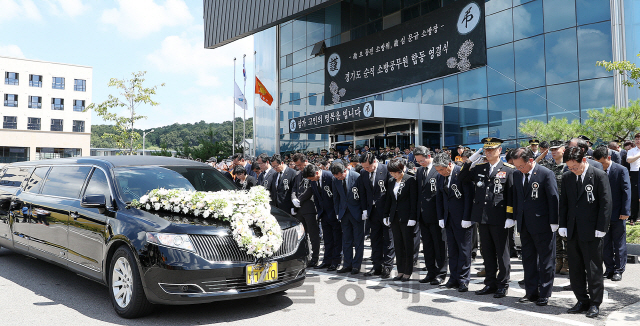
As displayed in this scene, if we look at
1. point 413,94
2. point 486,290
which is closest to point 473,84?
point 413,94

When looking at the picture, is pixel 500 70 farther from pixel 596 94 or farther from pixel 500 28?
pixel 596 94

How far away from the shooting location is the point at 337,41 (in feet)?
91.4

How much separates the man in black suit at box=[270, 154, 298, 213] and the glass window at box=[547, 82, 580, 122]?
50.3 feet

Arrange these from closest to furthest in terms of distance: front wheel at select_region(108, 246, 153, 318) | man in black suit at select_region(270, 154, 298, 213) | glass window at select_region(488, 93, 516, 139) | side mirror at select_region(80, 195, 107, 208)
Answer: front wheel at select_region(108, 246, 153, 318)
side mirror at select_region(80, 195, 107, 208)
man in black suit at select_region(270, 154, 298, 213)
glass window at select_region(488, 93, 516, 139)

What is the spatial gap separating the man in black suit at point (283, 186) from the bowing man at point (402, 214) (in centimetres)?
221

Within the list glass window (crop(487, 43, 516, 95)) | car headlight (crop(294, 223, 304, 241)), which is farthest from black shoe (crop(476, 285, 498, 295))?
glass window (crop(487, 43, 516, 95))

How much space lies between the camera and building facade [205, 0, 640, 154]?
18594 mm

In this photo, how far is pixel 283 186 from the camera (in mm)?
9000

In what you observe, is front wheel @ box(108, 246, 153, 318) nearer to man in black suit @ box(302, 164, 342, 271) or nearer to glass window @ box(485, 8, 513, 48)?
man in black suit @ box(302, 164, 342, 271)

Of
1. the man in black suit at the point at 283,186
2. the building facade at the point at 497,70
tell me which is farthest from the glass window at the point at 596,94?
the man in black suit at the point at 283,186

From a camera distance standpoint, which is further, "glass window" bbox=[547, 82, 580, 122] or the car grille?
"glass window" bbox=[547, 82, 580, 122]

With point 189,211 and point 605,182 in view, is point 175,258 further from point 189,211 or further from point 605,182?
point 605,182

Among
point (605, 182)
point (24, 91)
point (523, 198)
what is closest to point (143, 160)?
point (523, 198)

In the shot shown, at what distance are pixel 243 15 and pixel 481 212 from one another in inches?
705
